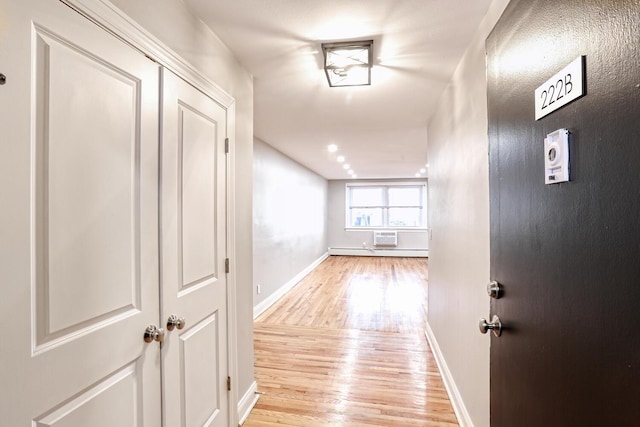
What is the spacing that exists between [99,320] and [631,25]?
146 centimetres

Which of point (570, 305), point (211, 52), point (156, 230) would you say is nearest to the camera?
point (570, 305)

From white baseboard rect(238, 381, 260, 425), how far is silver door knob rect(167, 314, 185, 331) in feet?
3.16

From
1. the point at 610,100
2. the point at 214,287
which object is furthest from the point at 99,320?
the point at 610,100

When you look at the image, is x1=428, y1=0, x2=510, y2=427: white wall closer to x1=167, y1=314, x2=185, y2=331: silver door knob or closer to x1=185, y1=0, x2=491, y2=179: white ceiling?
x1=185, y1=0, x2=491, y2=179: white ceiling

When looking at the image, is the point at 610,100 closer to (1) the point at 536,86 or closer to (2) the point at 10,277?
(1) the point at 536,86

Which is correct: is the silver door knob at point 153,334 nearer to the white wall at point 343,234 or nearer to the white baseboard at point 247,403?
the white baseboard at point 247,403

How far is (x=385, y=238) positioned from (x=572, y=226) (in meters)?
8.39

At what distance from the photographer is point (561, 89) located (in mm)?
686

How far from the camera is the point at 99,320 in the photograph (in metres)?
0.96

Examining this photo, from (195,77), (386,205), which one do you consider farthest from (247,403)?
(386,205)

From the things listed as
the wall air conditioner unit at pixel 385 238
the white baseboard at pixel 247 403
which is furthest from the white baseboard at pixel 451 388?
the wall air conditioner unit at pixel 385 238

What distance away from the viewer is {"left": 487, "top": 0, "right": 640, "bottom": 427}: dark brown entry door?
51 centimetres

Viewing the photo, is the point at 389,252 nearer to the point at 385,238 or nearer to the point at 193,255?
the point at 385,238

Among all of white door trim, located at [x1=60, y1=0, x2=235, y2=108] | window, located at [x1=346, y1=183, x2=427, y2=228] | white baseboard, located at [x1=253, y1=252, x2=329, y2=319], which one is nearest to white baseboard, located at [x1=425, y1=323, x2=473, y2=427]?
white baseboard, located at [x1=253, y1=252, x2=329, y2=319]
